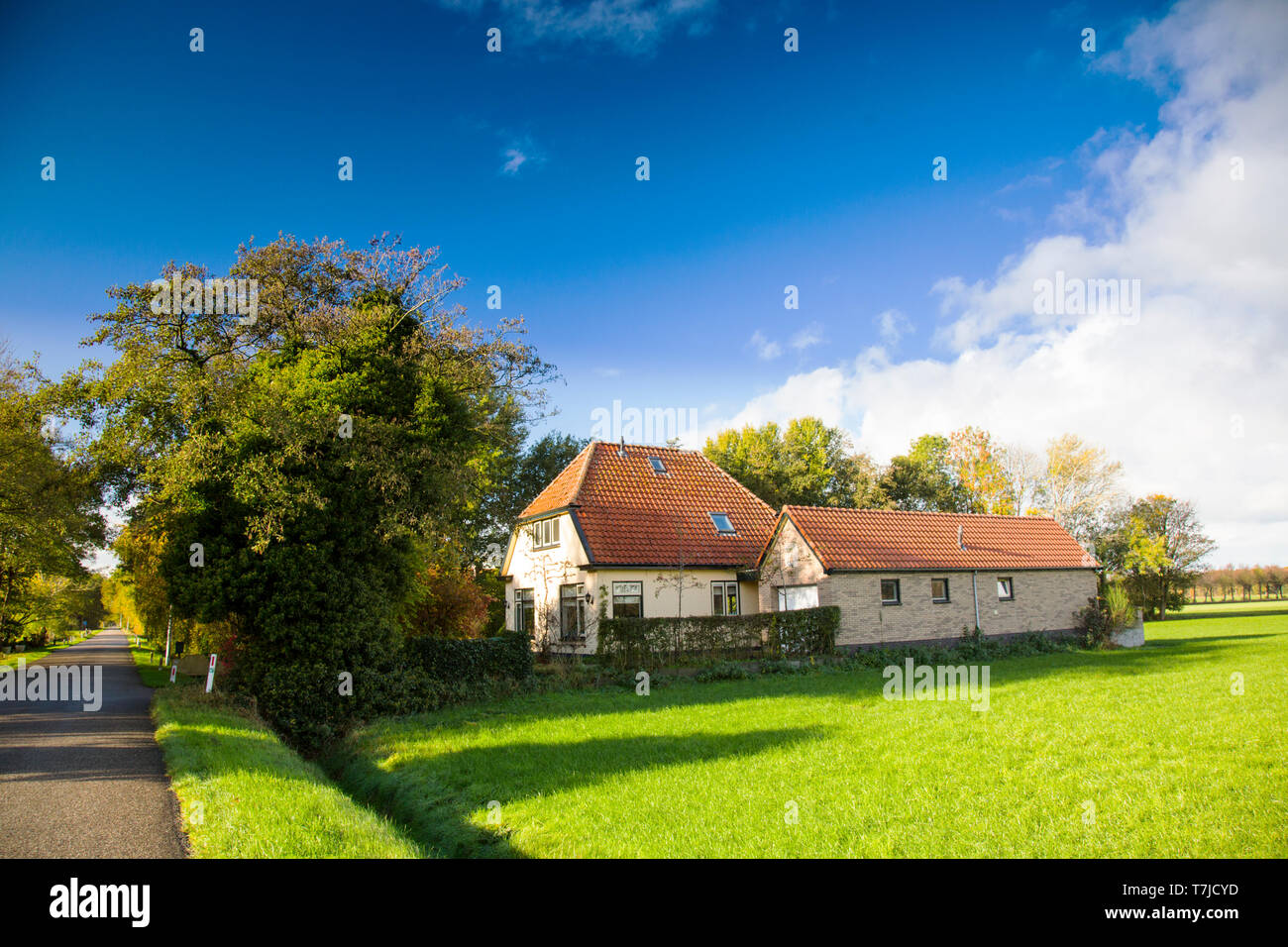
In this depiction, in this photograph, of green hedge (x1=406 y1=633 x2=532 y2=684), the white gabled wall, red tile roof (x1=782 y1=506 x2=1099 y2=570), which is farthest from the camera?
red tile roof (x1=782 y1=506 x2=1099 y2=570)

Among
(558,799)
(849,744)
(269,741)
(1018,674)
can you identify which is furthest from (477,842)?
(1018,674)

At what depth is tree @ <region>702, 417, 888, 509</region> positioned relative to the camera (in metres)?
42.2

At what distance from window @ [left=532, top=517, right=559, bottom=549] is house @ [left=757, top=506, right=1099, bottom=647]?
7.71 meters

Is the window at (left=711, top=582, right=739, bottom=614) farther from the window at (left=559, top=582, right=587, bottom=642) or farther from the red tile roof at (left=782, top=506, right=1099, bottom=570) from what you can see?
the window at (left=559, top=582, right=587, bottom=642)

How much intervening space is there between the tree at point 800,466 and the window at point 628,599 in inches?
725

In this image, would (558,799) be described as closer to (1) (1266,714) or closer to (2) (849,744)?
(2) (849,744)

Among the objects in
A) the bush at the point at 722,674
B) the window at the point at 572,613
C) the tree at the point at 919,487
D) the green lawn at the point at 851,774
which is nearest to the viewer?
the green lawn at the point at 851,774

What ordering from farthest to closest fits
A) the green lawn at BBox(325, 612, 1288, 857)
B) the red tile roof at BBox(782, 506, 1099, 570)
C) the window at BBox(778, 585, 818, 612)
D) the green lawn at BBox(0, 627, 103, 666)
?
the green lawn at BBox(0, 627, 103, 666) → the red tile roof at BBox(782, 506, 1099, 570) → the window at BBox(778, 585, 818, 612) → the green lawn at BBox(325, 612, 1288, 857)

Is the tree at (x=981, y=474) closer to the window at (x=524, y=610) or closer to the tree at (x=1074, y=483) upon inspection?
the tree at (x=1074, y=483)

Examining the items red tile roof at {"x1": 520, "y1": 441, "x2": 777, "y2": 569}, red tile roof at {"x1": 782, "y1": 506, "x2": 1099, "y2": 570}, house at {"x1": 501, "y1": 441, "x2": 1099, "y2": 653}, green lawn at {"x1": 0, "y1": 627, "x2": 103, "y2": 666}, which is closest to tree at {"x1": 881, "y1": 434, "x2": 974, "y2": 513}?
red tile roof at {"x1": 782, "y1": 506, "x2": 1099, "y2": 570}

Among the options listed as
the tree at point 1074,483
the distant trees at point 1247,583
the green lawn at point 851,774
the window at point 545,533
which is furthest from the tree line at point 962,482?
the distant trees at point 1247,583

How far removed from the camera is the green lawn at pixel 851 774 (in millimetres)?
6305

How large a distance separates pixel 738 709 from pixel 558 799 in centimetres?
680

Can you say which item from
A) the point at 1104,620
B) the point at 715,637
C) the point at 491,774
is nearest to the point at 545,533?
the point at 715,637
